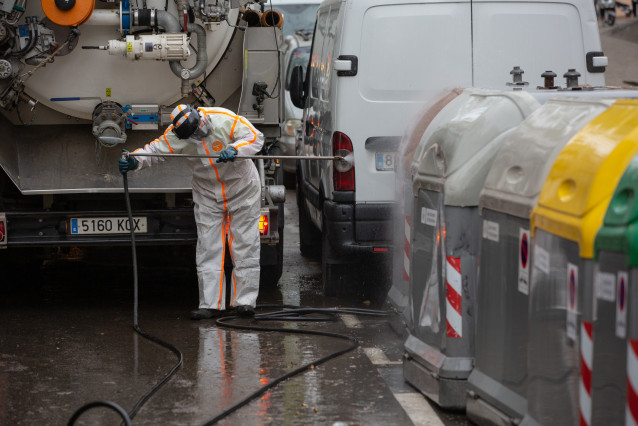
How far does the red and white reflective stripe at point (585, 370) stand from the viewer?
12.4 feet

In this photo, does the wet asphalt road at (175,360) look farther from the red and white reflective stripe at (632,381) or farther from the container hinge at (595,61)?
the container hinge at (595,61)

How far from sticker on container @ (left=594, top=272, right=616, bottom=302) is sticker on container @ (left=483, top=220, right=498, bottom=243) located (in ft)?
3.42

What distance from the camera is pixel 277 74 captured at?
807 cm

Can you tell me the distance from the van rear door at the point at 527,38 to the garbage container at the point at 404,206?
84cm

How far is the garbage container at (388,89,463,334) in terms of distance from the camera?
642 centimetres

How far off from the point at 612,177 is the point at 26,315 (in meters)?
5.06

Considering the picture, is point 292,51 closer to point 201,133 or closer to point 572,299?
point 201,133

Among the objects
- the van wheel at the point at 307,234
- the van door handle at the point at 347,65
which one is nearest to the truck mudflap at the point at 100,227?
the van door handle at the point at 347,65

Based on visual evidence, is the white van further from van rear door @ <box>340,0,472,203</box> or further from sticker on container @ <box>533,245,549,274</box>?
sticker on container @ <box>533,245,549,274</box>

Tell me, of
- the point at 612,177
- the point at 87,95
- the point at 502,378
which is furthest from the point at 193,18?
the point at 612,177

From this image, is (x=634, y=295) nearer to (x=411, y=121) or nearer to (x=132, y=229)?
(x=411, y=121)

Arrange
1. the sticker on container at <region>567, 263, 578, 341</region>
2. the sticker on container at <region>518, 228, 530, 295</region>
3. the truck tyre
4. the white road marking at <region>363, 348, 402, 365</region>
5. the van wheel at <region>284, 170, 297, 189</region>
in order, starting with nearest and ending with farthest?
the sticker on container at <region>567, 263, 578, 341</region> < the sticker on container at <region>518, 228, 530, 295</region> < the white road marking at <region>363, 348, 402, 365</region> < the truck tyre < the van wheel at <region>284, 170, 297, 189</region>

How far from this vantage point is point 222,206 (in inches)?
296

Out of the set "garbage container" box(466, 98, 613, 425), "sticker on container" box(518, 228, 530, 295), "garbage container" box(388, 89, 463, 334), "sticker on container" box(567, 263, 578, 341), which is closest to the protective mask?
"garbage container" box(388, 89, 463, 334)
